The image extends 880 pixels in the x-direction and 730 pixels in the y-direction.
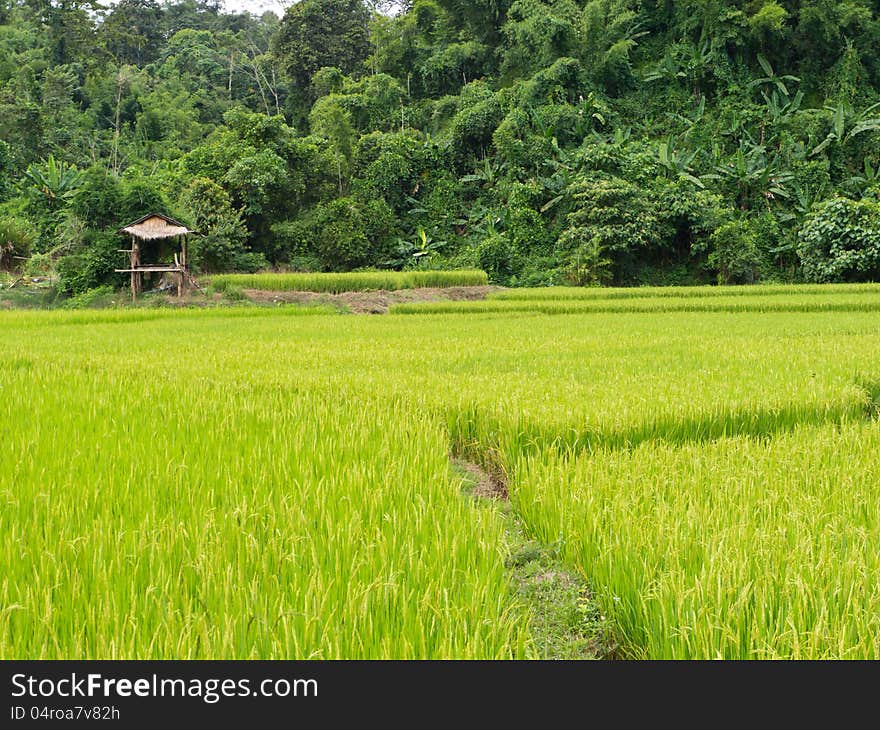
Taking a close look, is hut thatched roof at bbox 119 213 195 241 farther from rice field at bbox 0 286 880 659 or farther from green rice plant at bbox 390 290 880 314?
rice field at bbox 0 286 880 659

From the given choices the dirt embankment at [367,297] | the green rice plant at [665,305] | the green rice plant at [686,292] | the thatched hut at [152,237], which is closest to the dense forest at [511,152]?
the thatched hut at [152,237]

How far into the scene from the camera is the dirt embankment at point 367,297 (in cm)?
1725

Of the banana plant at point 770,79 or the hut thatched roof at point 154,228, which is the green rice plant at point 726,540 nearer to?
the hut thatched roof at point 154,228

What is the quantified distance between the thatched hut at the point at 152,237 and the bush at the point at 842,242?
18.5 m

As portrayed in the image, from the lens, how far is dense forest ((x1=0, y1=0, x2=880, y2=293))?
2123cm

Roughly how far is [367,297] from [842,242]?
45.9 ft

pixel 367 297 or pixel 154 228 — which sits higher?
pixel 154 228

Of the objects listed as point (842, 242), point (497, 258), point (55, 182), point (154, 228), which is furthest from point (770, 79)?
point (55, 182)

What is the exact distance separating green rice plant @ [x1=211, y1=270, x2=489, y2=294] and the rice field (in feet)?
43.9

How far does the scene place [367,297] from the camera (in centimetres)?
1797

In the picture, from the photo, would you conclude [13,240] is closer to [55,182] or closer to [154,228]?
[55,182]

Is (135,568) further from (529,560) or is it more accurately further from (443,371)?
(443,371)

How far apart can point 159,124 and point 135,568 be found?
117ft
